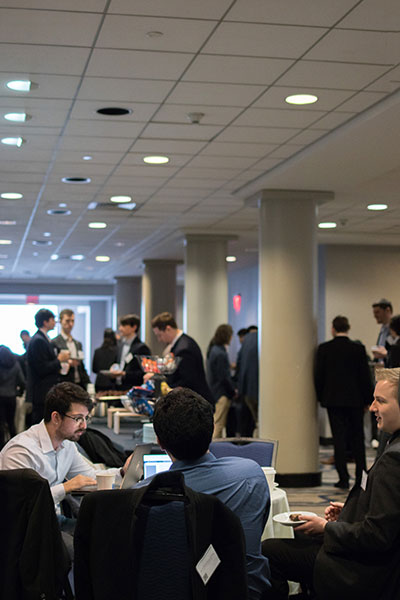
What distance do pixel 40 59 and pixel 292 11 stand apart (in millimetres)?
1634

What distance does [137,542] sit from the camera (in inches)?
100

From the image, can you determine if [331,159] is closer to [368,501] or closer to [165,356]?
[165,356]

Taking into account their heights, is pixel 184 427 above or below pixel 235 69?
below

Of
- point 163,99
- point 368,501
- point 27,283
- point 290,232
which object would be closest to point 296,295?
point 290,232

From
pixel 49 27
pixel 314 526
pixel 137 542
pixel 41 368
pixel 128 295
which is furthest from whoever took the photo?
pixel 128 295

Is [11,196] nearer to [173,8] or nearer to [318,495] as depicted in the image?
[318,495]

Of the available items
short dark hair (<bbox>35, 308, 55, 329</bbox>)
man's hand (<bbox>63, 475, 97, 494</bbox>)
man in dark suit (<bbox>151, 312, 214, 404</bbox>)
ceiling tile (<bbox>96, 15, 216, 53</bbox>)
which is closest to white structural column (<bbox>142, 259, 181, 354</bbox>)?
short dark hair (<bbox>35, 308, 55, 329</bbox>)

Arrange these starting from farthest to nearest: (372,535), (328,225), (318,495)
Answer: (328,225)
(318,495)
(372,535)

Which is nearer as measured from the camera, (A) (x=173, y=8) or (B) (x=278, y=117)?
(A) (x=173, y=8)

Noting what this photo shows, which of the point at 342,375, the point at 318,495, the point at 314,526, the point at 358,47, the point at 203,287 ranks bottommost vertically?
the point at 318,495

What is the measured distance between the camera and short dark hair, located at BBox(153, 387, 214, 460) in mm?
2971

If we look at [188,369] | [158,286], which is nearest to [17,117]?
[188,369]

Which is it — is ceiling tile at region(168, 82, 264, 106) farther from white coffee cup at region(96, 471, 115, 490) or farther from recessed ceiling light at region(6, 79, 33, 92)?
white coffee cup at region(96, 471, 115, 490)

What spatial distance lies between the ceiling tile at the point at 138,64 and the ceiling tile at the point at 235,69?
0.31 feet
